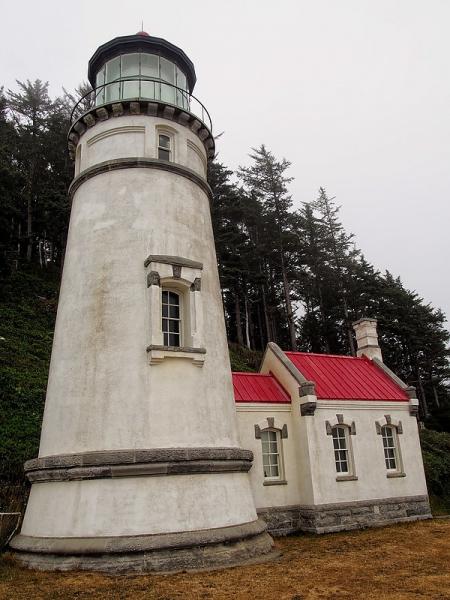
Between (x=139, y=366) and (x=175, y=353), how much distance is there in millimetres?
790

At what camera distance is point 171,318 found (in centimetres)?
1075

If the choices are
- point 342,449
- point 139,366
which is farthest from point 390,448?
point 139,366

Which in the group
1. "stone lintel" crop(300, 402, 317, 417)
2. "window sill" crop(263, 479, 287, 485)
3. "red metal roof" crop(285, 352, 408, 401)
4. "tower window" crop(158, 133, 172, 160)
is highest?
"tower window" crop(158, 133, 172, 160)

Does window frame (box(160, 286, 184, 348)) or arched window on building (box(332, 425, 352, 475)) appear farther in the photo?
arched window on building (box(332, 425, 352, 475))

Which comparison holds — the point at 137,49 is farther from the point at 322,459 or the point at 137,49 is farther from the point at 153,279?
the point at 322,459

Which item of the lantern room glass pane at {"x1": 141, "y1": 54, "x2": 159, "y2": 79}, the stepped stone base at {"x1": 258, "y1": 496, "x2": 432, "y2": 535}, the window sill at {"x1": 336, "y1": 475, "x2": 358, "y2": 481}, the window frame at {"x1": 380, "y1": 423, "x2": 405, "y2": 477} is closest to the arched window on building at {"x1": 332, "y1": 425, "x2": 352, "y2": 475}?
the window sill at {"x1": 336, "y1": 475, "x2": 358, "y2": 481}

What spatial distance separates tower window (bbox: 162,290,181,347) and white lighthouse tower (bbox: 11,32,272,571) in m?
0.04

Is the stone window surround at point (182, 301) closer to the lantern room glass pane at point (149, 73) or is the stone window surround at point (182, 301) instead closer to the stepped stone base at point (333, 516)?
the lantern room glass pane at point (149, 73)

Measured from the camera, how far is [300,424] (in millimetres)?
14711

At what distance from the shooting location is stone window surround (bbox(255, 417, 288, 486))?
14.2m

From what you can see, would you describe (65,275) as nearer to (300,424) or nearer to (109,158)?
(109,158)

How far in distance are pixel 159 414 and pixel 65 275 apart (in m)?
4.29

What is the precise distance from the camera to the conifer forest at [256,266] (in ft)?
95.7

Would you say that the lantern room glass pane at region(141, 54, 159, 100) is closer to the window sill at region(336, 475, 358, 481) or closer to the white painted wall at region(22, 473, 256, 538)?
the white painted wall at region(22, 473, 256, 538)
